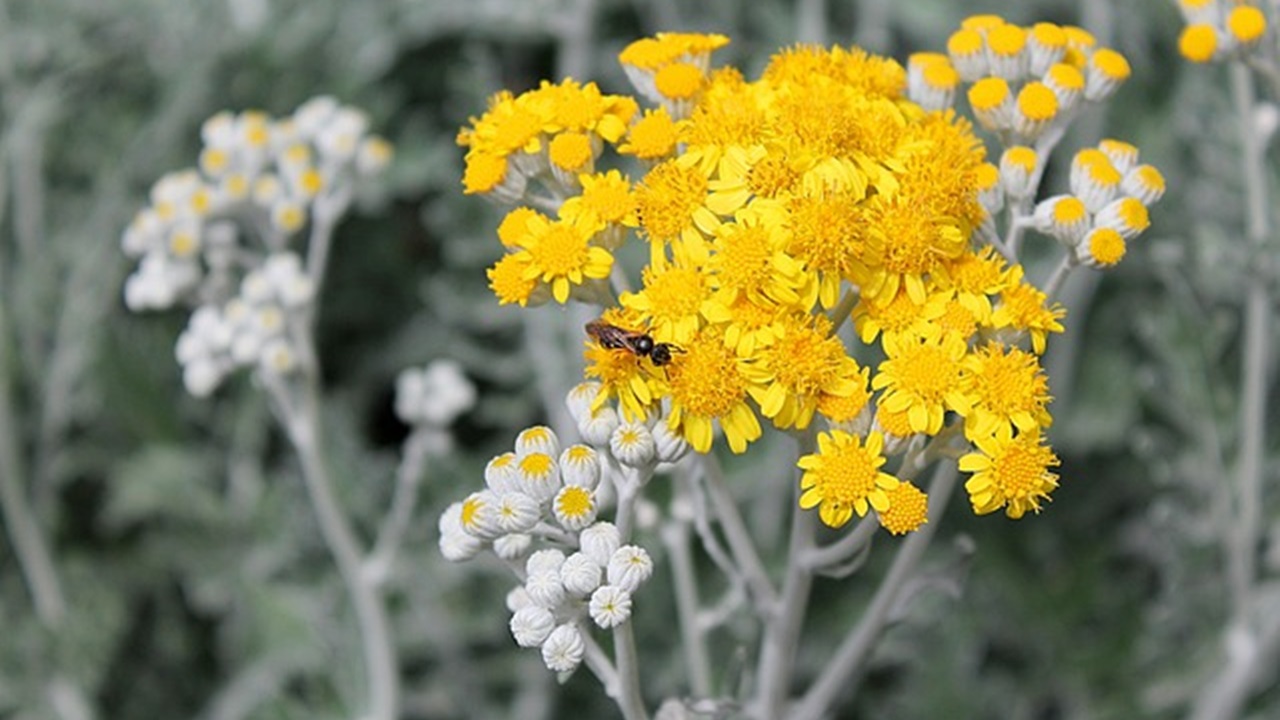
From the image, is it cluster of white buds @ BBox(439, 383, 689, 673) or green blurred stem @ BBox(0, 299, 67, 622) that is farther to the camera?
green blurred stem @ BBox(0, 299, 67, 622)

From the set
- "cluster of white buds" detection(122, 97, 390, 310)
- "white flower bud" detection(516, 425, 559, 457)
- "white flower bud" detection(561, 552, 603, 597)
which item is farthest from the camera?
"cluster of white buds" detection(122, 97, 390, 310)

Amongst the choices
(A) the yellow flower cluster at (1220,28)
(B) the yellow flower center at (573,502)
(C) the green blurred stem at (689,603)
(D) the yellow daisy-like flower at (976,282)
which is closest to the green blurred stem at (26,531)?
(C) the green blurred stem at (689,603)

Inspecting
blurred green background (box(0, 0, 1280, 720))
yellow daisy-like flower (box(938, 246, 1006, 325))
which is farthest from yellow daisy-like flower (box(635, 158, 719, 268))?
blurred green background (box(0, 0, 1280, 720))

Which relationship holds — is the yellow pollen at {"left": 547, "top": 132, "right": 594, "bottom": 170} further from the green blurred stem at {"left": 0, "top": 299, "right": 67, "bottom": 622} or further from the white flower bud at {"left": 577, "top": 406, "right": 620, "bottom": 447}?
the green blurred stem at {"left": 0, "top": 299, "right": 67, "bottom": 622}

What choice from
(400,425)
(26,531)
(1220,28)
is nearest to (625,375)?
(1220,28)

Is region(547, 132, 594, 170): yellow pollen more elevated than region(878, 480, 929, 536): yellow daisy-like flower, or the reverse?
region(547, 132, 594, 170): yellow pollen

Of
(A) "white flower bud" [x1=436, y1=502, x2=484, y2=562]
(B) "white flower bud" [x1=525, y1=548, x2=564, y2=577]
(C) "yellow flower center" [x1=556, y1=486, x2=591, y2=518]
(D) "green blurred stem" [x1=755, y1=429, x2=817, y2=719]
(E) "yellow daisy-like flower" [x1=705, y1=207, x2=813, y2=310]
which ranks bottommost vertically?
(D) "green blurred stem" [x1=755, y1=429, x2=817, y2=719]

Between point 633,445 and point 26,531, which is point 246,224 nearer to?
point 26,531
